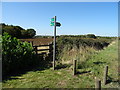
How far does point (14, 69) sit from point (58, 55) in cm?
337

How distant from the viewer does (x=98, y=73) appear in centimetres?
457

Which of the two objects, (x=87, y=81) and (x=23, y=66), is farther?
(x=23, y=66)

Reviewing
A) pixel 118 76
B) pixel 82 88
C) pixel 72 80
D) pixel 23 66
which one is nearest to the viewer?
pixel 82 88

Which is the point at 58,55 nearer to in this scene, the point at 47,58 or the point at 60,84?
the point at 47,58

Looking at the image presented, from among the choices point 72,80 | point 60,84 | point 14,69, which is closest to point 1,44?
point 14,69

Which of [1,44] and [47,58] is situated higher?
[1,44]

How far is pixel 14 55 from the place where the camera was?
187 inches

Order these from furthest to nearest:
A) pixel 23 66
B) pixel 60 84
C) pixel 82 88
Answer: pixel 23 66 → pixel 60 84 → pixel 82 88

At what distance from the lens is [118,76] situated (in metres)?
4.32

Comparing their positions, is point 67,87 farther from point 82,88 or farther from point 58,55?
point 58,55

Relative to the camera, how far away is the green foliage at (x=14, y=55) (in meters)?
4.50

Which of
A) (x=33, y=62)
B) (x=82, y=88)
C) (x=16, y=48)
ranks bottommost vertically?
(x=82, y=88)

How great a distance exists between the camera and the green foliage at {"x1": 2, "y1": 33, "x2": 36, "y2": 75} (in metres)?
4.50

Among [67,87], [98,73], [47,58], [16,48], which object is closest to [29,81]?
[67,87]
